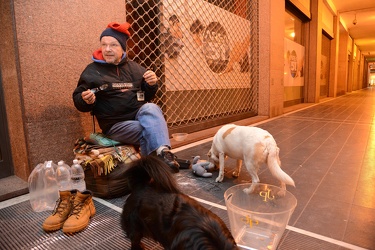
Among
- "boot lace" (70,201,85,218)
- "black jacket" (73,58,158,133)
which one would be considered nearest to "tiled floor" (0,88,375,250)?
"boot lace" (70,201,85,218)

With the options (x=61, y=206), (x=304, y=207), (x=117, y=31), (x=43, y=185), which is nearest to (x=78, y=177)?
(x=43, y=185)

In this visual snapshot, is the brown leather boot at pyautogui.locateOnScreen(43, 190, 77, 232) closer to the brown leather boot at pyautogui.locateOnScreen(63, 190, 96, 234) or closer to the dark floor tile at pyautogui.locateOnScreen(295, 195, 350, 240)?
the brown leather boot at pyautogui.locateOnScreen(63, 190, 96, 234)

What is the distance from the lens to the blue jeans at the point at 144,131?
6.36ft

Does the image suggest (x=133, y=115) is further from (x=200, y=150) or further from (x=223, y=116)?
(x=223, y=116)

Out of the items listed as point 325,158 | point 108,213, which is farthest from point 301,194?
point 108,213

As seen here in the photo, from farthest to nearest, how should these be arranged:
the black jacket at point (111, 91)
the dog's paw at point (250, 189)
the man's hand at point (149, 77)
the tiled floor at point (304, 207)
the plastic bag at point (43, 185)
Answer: the man's hand at point (149, 77) → the black jacket at point (111, 91) → the plastic bag at point (43, 185) → the dog's paw at point (250, 189) → the tiled floor at point (304, 207)

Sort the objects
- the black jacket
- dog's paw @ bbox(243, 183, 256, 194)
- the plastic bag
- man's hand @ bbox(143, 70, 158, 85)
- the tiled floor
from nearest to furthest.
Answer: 1. the tiled floor
2. dog's paw @ bbox(243, 183, 256, 194)
3. the plastic bag
4. the black jacket
5. man's hand @ bbox(143, 70, 158, 85)

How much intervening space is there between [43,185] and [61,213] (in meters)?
0.46

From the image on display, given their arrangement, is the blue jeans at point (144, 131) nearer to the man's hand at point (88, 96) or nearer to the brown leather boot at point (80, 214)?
the man's hand at point (88, 96)

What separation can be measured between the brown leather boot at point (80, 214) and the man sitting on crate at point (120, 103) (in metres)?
0.51

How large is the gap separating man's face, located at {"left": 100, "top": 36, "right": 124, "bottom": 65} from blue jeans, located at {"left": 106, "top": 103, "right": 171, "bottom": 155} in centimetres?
44

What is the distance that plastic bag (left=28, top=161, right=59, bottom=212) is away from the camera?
67.3 inches

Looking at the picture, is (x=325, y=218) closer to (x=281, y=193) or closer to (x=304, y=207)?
(x=304, y=207)


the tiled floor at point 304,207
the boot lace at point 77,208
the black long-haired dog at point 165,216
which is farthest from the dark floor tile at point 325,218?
the boot lace at point 77,208
